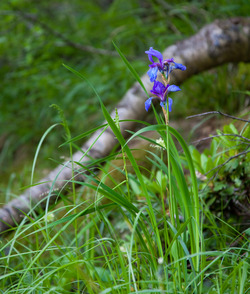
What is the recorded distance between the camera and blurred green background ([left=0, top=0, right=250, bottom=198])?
3.04m

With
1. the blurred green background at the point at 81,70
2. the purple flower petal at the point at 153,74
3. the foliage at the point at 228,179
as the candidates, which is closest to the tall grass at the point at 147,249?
the purple flower petal at the point at 153,74

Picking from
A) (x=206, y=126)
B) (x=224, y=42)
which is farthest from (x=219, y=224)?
(x=224, y=42)

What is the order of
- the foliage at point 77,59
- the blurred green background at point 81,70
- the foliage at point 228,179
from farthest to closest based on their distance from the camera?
the foliage at point 77,59
the blurred green background at point 81,70
the foliage at point 228,179

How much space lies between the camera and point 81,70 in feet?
14.1

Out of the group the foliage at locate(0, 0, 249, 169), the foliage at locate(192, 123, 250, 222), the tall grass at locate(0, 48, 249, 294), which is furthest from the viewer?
the foliage at locate(0, 0, 249, 169)

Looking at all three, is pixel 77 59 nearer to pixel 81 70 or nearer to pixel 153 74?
pixel 81 70

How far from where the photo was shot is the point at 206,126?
2.66 metres

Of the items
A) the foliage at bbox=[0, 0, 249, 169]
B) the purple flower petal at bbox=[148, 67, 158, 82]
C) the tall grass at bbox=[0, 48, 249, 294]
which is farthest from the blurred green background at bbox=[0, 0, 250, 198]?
the purple flower petal at bbox=[148, 67, 158, 82]

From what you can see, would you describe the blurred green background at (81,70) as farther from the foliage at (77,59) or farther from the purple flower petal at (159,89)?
the purple flower petal at (159,89)

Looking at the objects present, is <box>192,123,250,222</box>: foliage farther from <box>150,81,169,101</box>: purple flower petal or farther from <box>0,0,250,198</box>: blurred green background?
<box>0,0,250,198</box>: blurred green background

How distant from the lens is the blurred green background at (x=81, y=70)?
3039 mm

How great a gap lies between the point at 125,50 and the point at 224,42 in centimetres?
176

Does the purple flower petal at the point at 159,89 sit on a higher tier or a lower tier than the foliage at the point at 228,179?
higher

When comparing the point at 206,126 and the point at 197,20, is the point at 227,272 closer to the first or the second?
the point at 206,126
